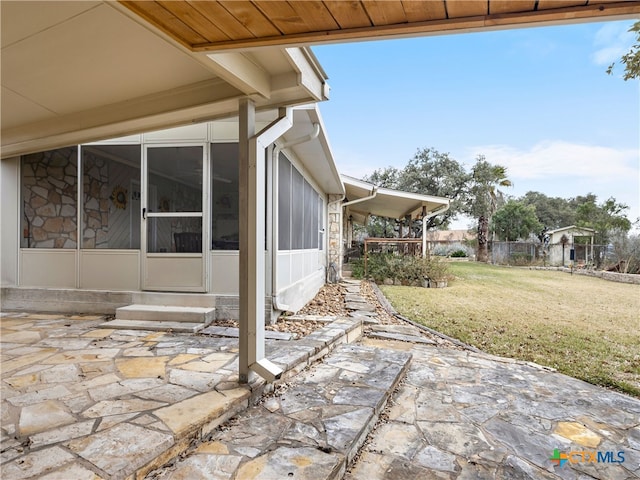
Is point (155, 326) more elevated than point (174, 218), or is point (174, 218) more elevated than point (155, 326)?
point (174, 218)

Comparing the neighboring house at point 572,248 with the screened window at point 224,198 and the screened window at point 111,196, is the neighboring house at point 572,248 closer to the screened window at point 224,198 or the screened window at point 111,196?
the screened window at point 224,198

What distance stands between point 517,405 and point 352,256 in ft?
40.3

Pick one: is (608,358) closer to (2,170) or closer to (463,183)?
(2,170)

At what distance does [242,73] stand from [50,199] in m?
4.62

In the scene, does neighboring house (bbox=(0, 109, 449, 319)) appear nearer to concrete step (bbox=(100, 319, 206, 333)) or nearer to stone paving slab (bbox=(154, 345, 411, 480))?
concrete step (bbox=(100, 319, 206, 333))

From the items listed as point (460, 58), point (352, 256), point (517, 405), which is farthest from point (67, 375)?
point (460, 58)

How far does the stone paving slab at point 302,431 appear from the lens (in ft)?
5.30

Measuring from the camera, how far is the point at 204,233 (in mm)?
4277

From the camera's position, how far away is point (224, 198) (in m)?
4.25

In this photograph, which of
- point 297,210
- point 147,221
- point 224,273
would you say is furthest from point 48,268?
point 297,210

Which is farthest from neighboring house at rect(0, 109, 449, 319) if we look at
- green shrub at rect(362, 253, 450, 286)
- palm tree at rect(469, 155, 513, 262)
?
palm tree at rect(469, 155, 513, 262)

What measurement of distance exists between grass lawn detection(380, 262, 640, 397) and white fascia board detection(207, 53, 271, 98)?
3883 mm

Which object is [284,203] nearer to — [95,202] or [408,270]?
[95,202]

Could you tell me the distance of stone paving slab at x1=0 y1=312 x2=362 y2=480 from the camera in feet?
Result: 5.04
